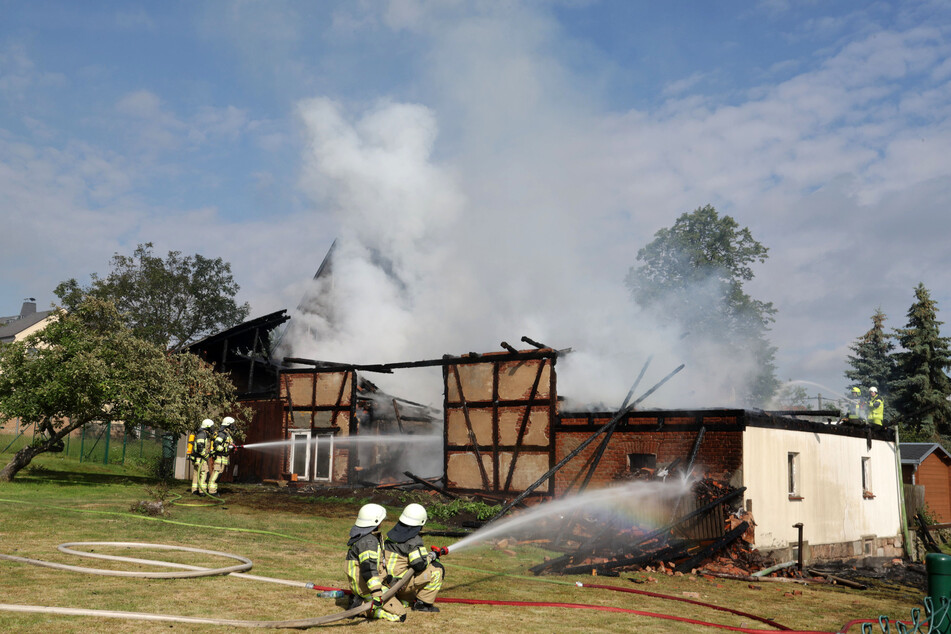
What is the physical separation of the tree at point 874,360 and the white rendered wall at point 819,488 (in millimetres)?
31760

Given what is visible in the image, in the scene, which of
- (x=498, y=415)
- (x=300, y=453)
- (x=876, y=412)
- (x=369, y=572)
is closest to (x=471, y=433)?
(x=498, y=415)

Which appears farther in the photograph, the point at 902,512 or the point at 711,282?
the point at 711,282

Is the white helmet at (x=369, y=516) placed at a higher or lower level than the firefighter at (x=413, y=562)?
higher

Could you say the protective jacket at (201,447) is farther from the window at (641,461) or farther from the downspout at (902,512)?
the downspout at (902,512)

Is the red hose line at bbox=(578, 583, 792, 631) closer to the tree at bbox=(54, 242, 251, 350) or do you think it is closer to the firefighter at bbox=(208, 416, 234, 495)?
the firefighter at bbox=(208, 416, 234, 495)

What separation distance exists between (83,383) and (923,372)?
4388cm

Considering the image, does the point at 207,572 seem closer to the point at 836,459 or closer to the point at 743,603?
the point at 743,603

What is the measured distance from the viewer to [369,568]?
22.1 ft

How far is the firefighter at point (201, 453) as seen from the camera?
18.1 metres

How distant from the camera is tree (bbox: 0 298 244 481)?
1970 cm

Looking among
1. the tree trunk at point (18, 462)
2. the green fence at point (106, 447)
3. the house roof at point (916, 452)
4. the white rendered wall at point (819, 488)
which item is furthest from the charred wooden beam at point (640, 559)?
the green fence at point (106, 447)

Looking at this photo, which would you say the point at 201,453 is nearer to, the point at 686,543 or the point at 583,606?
the point at 686,543

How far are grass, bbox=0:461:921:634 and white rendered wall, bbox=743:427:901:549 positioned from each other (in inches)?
89.6

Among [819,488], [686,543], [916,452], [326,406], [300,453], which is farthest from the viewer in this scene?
[916,452]
